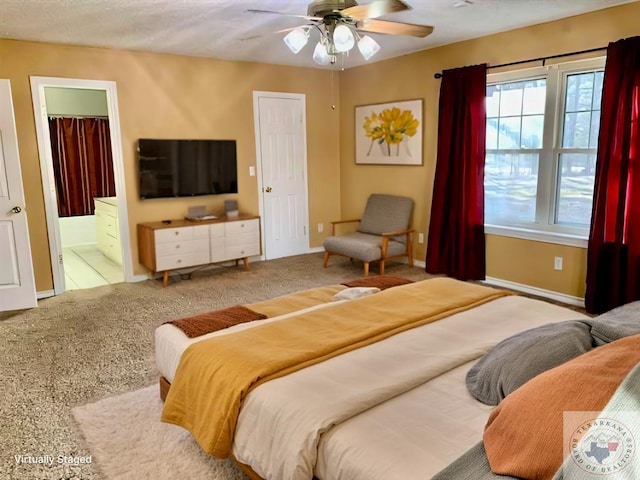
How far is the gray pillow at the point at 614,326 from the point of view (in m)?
1.80

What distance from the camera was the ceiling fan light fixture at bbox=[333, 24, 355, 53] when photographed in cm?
263

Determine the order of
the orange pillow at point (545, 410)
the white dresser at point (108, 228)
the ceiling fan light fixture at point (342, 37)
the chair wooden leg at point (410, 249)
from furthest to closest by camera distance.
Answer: the white dresser at point (108, 228) → the chair wooden leg at point (410, 249) → the ceiling fan light fixture at point (342, 37) → the orange pillow at point (545, 410)

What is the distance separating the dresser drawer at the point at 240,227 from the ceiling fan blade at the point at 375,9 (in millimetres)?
3133

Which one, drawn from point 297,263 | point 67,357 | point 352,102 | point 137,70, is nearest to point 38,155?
point 137,70

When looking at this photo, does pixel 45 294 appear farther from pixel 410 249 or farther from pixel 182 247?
pixel 410 249

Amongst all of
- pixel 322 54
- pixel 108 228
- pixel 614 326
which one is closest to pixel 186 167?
pixel 108 228

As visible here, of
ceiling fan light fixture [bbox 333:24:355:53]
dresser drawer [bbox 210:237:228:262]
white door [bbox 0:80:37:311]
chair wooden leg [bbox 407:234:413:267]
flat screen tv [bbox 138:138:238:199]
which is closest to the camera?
ceiling fan light fixture [bbox 333:24:355:53]

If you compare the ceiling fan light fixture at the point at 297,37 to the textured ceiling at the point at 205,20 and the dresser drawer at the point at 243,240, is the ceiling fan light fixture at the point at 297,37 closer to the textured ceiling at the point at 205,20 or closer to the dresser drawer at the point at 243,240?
the textured ceiling at the point at 205,20

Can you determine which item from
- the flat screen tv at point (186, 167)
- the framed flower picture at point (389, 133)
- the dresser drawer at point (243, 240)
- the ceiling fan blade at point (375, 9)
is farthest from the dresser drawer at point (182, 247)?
the ceiling fan blade at point (375, 9)

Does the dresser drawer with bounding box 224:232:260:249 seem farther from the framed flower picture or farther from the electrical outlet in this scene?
the electrical outlet

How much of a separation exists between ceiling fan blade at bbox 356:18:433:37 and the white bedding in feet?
6.02

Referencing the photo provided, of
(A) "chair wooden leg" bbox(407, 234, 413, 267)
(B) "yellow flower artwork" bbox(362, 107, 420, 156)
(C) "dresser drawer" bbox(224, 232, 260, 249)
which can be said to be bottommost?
(A) "chair wooden leg" bbox(407, 234, 413, 267)

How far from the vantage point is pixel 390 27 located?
291 centimetres

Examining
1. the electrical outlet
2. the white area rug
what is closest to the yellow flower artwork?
the electrical outlet
